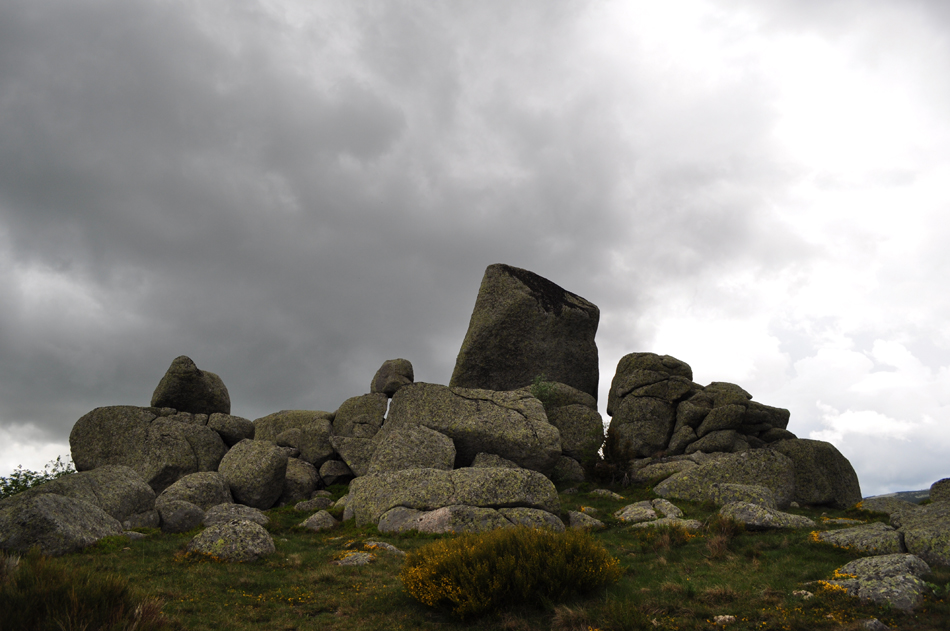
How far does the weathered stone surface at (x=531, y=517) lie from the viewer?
20062mm

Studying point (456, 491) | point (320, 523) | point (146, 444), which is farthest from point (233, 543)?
point (146, 444)

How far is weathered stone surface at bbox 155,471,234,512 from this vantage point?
26.2 metres

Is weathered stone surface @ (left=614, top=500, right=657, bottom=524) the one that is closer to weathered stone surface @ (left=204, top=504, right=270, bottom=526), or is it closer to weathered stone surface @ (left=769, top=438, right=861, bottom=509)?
weathered stone surface @ (left=769, top=438, right=861, bottom=509)

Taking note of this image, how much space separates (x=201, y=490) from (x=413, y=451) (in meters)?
10.2

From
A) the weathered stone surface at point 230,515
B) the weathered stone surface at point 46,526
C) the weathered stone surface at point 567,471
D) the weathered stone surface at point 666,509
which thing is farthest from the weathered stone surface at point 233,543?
the weathered stone surface at point 567,471

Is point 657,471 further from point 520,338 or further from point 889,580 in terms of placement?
point 889,580

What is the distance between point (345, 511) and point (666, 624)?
16.8 meters

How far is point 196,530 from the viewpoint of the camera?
22344 mm

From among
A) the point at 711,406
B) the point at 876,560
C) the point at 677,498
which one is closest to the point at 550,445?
the point at 677,498

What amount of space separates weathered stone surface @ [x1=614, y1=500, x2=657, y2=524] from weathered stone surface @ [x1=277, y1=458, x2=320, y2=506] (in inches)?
700

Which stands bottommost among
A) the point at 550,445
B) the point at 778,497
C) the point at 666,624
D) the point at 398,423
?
the point at 666,624

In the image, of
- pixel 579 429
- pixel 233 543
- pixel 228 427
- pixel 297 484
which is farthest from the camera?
pixel 579 429

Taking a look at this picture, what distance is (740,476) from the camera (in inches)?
1035

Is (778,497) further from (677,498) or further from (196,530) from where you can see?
(196,530)
